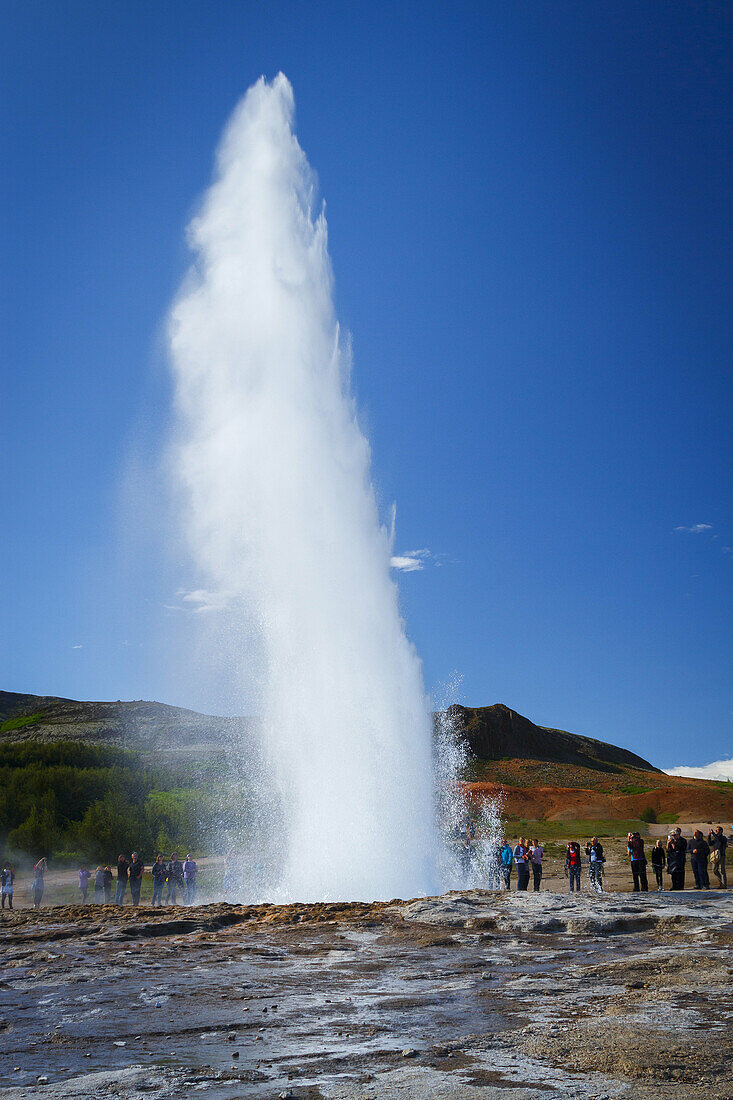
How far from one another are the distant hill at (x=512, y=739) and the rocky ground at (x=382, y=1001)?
10040 cm

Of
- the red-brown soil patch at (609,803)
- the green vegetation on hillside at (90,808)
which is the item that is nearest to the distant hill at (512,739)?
the red-brown soil patch at (609,803)

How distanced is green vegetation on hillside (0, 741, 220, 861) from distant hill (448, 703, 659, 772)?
213ft

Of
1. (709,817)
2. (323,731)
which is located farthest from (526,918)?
(709,817)

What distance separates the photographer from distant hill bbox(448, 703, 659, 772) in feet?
386

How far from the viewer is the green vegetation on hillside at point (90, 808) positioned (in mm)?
39906

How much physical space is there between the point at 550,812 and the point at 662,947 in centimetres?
6171

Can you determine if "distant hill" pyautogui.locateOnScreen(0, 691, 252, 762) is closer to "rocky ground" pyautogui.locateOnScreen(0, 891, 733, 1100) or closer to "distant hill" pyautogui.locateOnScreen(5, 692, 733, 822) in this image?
"distant hill" pyautogui.locateOnScreen(5, 692, 733, 822)

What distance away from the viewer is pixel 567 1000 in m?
9.96

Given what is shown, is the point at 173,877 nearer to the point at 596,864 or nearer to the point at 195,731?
the point at 596,864

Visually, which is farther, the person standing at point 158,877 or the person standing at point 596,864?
the person standing at point 158,877

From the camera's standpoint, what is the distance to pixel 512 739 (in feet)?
401

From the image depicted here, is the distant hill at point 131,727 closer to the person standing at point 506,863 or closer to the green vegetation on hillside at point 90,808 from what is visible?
Result: the green vegetation on hillside at point 90,808

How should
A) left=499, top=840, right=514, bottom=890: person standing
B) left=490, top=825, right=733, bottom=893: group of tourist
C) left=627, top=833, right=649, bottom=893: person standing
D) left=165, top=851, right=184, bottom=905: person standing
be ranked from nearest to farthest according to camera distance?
left=490, top=825, right=733, bottom=893: group of tourist
left=627, top=833, right=649, bottom=893: person standing
left=499, top=840, right=514, bottom=890: person standing
left=165, top=851, right=184, bottom=905: person standing

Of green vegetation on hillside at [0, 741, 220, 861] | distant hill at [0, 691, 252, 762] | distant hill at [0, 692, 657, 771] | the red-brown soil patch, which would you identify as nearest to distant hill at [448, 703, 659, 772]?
distant hill at [0, 692, 657, 771]
